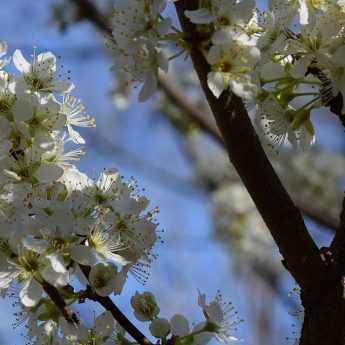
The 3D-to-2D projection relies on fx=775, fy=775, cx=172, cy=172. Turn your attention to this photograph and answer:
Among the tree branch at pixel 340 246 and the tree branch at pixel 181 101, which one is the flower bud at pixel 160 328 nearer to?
the tree branch at pixel 340 246

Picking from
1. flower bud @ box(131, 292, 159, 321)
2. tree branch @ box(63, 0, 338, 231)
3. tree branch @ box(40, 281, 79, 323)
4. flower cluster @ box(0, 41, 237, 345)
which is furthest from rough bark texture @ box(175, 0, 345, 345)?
tree branch @ box(63, 0, 338, 231)

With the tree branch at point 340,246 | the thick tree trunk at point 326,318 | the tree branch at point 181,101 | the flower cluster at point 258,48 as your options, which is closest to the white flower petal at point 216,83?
the flower cluster at point 258,48

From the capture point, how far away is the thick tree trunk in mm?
1660

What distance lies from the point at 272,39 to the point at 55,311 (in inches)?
30.9

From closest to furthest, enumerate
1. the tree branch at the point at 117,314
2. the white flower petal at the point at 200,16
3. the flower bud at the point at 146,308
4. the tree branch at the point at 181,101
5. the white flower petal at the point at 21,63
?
the white flower petal at the point at 200,16, the tree branch at the point at 117,314, the flower bud at the point at 146,308, the white flower petal at the point at 21,63, the tree branch at the point at 181,101

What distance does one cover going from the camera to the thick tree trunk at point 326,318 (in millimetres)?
1660

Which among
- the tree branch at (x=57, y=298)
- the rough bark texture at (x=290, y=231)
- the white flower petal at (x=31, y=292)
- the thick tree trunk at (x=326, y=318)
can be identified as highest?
the rough bark texture at (x=290, y=231)

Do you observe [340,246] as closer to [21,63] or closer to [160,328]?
[160,328]

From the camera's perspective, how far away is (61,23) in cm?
508

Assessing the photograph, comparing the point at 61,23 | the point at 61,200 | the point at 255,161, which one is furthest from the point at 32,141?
the point at 61,23

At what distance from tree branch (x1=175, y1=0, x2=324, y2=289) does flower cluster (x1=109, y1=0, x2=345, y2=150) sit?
49 millimetres

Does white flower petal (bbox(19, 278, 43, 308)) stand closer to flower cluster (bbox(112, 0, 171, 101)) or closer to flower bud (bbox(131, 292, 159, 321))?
flower bud (bbox(131, 292, 159, 321))

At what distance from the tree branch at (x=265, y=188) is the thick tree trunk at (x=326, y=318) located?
0.04 metres

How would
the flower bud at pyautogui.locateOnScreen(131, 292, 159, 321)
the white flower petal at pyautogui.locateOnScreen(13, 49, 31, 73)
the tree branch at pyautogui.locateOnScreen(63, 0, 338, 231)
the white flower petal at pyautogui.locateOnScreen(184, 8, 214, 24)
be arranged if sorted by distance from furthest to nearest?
the tree branch at pyautogui.locateOnScreen(63, 0, 338, 231)
the white flower petal at pyautogui.locateOnScreen(13, 49, 31, 73)
the flower bud at pyautogui.locateOnScreen(131, 292, 159, 321)
the white flower petal at pyautogui.locateOnScreen(184, 8, 214, 24)
